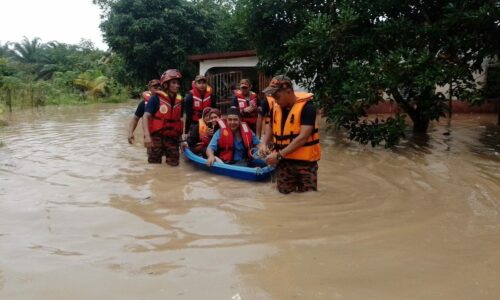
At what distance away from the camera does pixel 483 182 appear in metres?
6.05

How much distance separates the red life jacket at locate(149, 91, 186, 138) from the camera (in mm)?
6523

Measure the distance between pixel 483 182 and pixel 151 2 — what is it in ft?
46.0

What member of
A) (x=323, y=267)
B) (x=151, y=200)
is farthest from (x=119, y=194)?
(x=323, y=267)

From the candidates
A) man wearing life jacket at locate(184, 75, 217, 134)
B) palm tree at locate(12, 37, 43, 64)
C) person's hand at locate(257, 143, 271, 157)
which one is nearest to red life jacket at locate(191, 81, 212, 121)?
man wearing life jacket at locate(184, 75, 217, 134)

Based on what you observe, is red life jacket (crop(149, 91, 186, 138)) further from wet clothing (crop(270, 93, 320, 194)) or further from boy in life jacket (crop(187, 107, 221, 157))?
wet clothing (crop(270, 93, 320, 194))

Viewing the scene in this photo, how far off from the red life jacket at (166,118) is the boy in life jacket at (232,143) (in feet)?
2.21

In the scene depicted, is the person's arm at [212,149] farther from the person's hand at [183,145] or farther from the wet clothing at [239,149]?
the person's hand at [183,145]

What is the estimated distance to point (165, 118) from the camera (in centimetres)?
656

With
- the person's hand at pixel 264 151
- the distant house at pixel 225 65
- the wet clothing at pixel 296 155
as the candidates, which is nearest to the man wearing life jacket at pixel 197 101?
the person's hand at pixel 264 151

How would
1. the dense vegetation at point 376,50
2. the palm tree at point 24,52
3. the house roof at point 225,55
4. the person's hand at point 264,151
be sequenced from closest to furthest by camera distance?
the person's hand at point 264,151
the dense vegetation at point 376,50
the house roof at point 225,55
the palm tree at point 24,52

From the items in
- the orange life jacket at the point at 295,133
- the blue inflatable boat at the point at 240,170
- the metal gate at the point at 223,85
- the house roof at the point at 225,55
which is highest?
the house roof at the point at 225,55

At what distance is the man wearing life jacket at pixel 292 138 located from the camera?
15.1ft

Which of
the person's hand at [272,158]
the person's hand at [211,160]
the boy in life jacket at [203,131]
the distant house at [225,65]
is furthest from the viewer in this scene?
the distant house at [225,65]

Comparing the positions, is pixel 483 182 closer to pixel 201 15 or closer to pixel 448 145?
pixel 448 145
